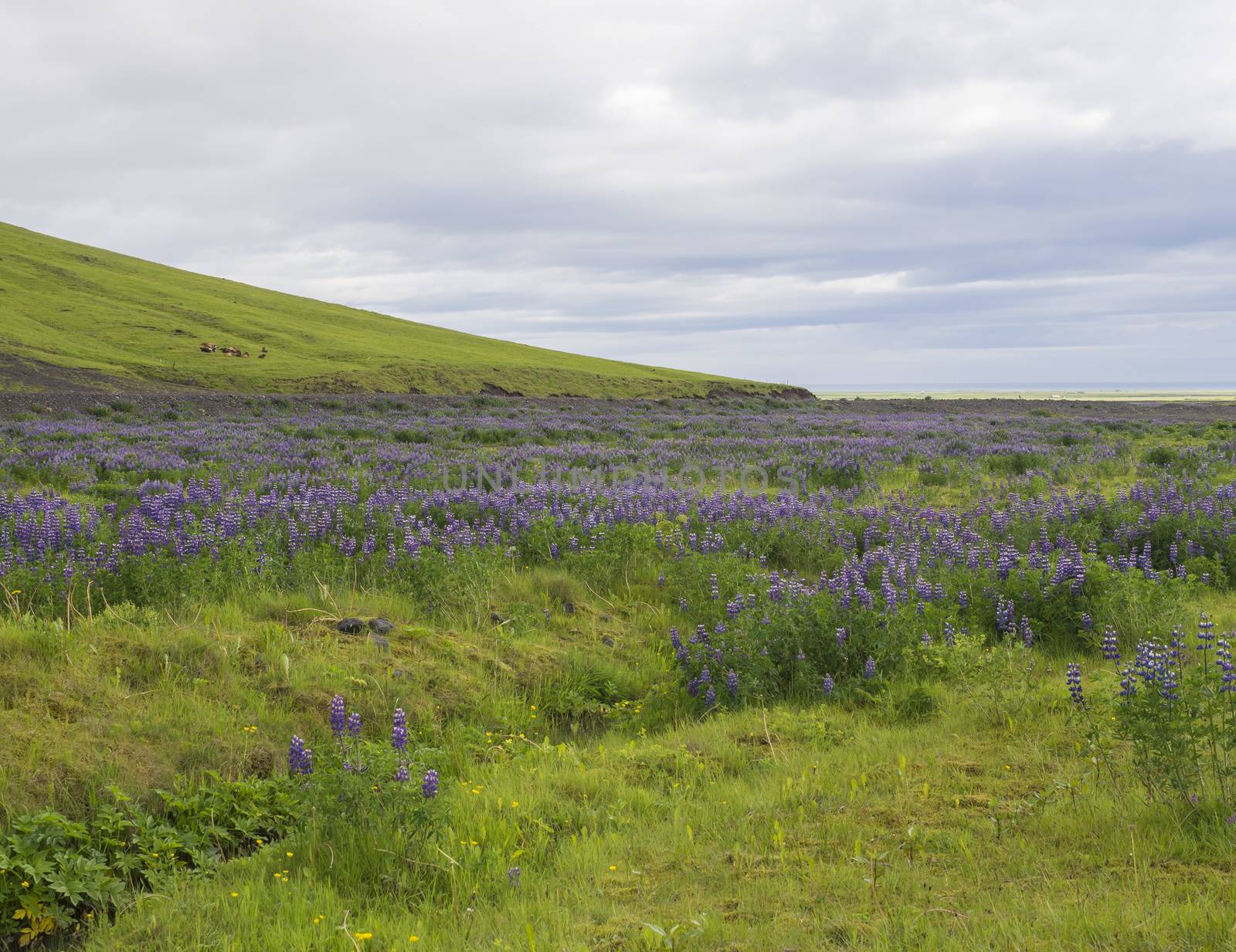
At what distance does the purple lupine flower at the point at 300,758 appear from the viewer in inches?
182

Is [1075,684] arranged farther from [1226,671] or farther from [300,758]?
[300,758]

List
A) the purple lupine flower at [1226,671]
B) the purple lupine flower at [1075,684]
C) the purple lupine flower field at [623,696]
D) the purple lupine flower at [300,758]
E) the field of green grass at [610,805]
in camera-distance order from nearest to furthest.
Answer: the field of green grass at [610,805], the purple lupine flower field at [623,696], the purple lupine flower at [1226,671], the purple lupine flower at [300,758], the purple lupine flower at [1075,684]

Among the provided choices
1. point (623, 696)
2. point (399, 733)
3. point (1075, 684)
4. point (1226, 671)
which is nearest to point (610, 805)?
point (399, 733)

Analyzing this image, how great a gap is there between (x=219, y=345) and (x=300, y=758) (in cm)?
5930

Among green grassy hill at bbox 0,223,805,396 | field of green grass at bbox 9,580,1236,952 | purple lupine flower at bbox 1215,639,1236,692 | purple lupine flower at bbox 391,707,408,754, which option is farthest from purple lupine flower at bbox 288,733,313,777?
green grassy hill at bbox 0,223,805,396

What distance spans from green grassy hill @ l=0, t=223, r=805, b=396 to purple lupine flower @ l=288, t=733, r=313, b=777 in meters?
37.7

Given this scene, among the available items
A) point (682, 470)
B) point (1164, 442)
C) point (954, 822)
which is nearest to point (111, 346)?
point (682, 470)

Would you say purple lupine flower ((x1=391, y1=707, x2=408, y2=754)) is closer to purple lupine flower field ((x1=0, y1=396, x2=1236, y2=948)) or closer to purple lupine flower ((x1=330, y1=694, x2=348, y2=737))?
purple lupine flower field ((x1=0, y1=396, x2=1236, y2=948))

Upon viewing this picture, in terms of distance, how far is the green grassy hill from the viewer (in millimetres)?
45219

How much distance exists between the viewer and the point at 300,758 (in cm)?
462

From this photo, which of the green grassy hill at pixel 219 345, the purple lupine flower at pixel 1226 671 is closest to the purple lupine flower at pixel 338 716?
the purple lupine flower at pixel 1226 671

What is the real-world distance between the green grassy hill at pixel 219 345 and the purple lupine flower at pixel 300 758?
37.7 meters

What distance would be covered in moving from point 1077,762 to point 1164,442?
23464mm

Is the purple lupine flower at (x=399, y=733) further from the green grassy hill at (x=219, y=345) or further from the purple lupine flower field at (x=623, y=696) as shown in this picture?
the green grassy hill at (x=219, y=345)
